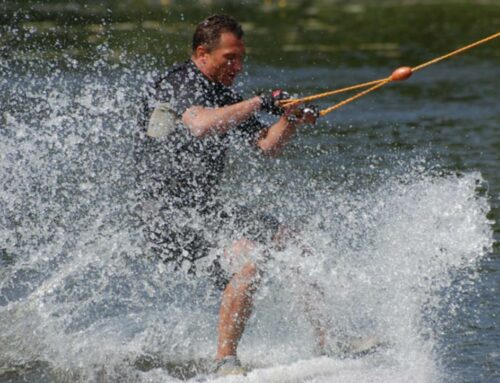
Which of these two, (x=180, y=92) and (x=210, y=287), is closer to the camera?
(x=180, y=92)

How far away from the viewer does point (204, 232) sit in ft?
21.4

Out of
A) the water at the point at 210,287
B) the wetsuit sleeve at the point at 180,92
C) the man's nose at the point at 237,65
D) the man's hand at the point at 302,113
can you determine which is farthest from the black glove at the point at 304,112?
the water at the point at 210,287

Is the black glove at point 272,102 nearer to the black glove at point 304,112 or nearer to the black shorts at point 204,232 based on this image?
the black glove at point 304,112

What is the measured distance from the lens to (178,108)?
639 centimetres

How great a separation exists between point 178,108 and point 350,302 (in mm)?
1557

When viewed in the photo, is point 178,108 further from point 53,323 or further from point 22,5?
point 22,5

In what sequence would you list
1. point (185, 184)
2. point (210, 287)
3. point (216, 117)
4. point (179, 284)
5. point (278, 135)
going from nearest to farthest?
1. point (216, 117)
2. point (185, 184)
3. point (278, 135)
4. point (210, 287)
5. point (179, 284)

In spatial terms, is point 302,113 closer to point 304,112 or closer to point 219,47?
point 304,112

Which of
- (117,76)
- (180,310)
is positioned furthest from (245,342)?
(117,76)

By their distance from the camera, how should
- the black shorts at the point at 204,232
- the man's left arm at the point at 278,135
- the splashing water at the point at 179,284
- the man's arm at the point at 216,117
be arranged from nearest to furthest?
the man's arm at the point at 216,117, the black shorts at the point at 204,232, the man's left arm at the point at 278,135, the splashing water at the point at 179,284

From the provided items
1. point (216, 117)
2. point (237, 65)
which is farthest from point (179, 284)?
point (237, 65)

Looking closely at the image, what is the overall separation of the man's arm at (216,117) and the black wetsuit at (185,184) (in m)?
0.04

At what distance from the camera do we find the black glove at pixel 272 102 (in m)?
6.44

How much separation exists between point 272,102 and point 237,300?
109 cm
